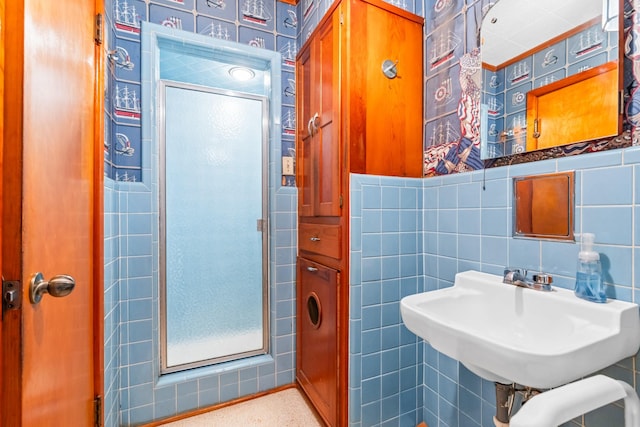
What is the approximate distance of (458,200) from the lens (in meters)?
1.27

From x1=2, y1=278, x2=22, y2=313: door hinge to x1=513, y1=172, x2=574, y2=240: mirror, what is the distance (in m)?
1.43

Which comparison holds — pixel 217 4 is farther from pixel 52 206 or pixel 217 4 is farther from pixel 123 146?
pixel 52 206

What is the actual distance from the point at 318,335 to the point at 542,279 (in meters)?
1.07

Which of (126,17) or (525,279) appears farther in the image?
(126,17)

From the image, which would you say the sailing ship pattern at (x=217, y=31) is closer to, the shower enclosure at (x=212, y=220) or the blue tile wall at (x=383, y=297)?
the shower enclosure at (x=212, y=220)

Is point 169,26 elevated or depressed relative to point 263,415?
elevated

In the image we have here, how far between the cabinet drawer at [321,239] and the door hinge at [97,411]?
3.49ft

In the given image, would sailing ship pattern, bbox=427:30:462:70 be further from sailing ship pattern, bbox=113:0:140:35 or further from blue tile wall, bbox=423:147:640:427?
sailing ship pattern, bbox=113:0:140:35

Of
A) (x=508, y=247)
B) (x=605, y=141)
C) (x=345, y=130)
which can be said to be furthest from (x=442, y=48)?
(x=508, y=247)

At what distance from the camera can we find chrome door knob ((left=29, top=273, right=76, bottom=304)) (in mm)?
637

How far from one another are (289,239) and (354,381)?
3.00 feet

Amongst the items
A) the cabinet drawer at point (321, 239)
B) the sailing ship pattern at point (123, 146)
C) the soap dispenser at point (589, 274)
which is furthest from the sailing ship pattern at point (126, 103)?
the soap dispenser at point (589, 274)

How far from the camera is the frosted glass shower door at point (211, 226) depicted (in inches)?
67.5

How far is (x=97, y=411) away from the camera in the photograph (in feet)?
3.50
